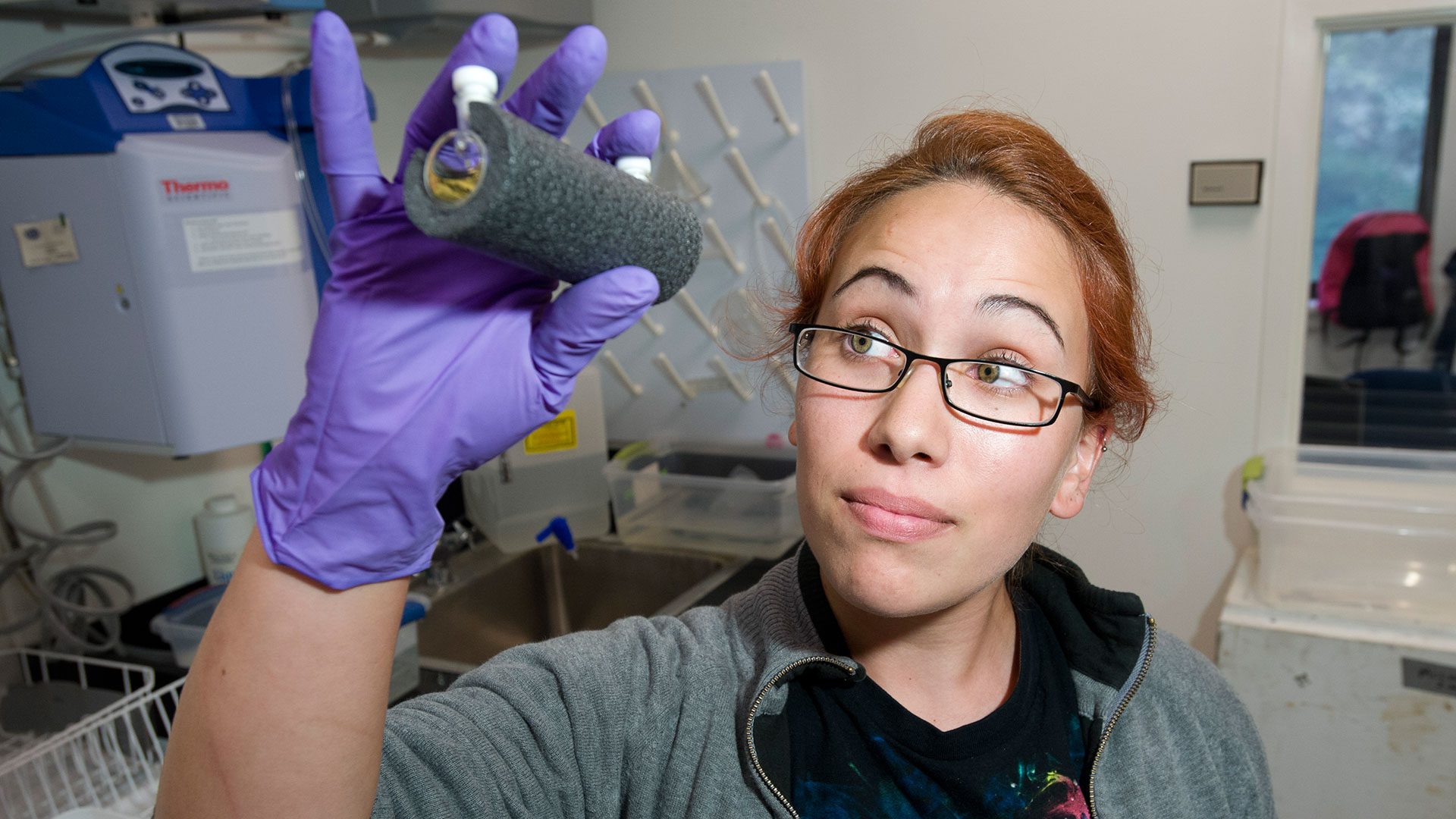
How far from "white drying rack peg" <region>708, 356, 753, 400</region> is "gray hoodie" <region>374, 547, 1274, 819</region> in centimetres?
141

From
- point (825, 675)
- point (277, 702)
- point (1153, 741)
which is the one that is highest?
point (277, 702)

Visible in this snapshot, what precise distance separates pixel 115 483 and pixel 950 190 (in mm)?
1631

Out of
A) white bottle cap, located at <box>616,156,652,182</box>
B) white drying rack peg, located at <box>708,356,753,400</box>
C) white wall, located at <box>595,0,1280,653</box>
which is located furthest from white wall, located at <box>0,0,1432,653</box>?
white bottle cap, located at <box>616,156,652,182</box>

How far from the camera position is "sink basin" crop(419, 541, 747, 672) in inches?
79.7

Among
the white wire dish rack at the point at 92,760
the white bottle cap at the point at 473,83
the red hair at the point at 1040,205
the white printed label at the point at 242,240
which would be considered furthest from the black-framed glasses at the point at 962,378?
the white printed label at the point at 242,240

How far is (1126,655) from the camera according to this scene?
1.02 metres

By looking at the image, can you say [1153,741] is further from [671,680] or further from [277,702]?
[277,702]

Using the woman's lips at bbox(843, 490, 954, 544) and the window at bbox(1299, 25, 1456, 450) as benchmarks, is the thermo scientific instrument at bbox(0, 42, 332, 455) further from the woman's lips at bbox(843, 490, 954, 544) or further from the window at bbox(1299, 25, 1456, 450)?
the window at bbox(1299, 25, 1456, 450)

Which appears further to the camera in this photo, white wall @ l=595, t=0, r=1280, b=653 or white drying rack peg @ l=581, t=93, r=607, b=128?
white drying rack peg @ l=581, t=93, r=607, b=128

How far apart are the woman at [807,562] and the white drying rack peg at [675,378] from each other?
1.40m

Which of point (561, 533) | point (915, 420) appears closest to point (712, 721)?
point (915, 420)

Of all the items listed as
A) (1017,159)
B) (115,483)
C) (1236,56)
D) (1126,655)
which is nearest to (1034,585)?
(1126,655)

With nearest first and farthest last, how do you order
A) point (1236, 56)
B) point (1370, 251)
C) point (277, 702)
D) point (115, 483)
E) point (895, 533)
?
point (277, 702)
point (895, 533)
point (115, 483)
point (1236, 56)
point (1370, 251)

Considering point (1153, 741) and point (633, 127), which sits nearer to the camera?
point (633, 127)
